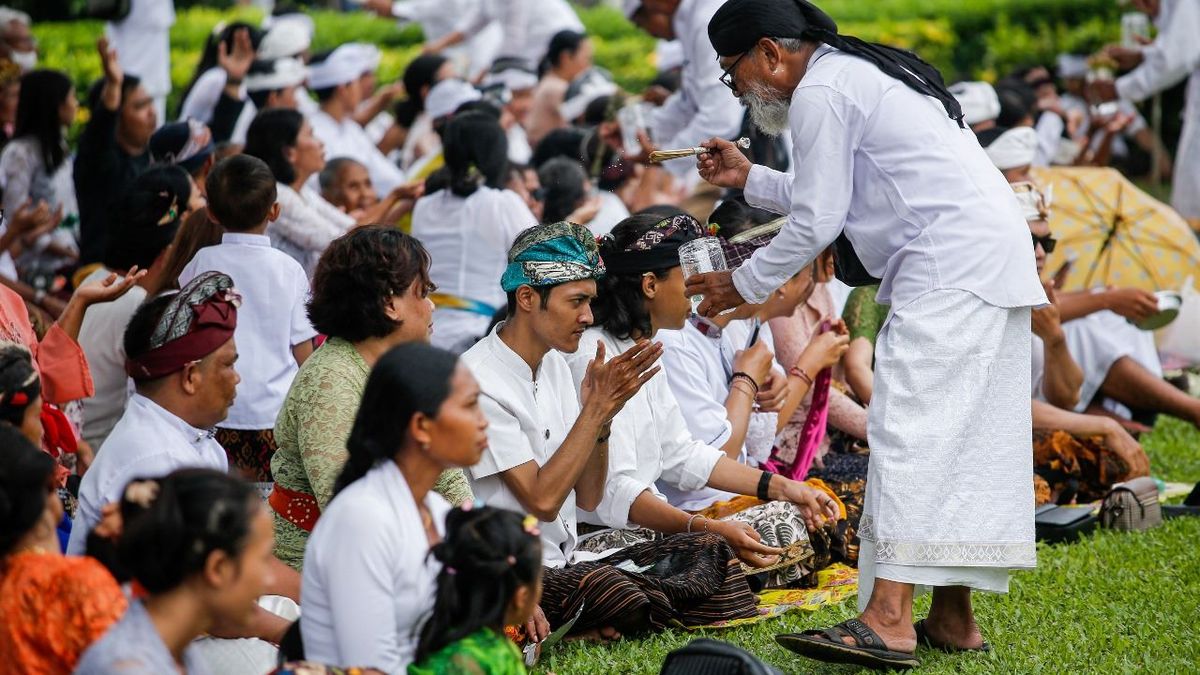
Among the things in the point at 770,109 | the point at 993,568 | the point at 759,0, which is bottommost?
the point at 993,568

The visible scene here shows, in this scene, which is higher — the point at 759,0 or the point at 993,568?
the point at 759,0

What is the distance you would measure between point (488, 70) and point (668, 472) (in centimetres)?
734

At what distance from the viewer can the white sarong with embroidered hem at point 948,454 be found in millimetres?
4445

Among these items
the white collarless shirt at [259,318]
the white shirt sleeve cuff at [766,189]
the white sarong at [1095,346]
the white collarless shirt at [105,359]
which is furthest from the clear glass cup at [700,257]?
the white sarong at [1095,346]

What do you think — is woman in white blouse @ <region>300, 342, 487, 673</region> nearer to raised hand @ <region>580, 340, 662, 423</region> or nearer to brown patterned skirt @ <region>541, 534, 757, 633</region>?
raised hand @ <region>580, 340, 662, 423</region>

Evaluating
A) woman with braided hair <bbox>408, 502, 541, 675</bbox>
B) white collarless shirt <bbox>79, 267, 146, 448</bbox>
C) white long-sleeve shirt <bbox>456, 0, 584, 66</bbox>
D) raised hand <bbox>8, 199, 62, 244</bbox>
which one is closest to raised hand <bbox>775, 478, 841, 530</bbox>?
woman with braided hair <bbox>408, 502, 541, 675</bbox>

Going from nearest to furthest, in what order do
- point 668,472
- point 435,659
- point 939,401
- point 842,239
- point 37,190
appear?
1. point 435,659
2. point 939,401
3. point 842,239
4. point 668,472
5. point 37,190

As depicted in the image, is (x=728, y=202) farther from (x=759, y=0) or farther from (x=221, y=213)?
(x=221, y=213)

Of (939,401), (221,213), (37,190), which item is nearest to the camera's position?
(939,401)

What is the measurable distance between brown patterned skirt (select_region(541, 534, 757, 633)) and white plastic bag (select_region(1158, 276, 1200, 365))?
490 centimetres

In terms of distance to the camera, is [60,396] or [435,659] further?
[60,396]

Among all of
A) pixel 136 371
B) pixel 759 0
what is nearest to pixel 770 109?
pixel 759 0

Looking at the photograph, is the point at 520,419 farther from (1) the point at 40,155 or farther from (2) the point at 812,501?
(1) the point at 40,155

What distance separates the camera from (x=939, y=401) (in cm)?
448
